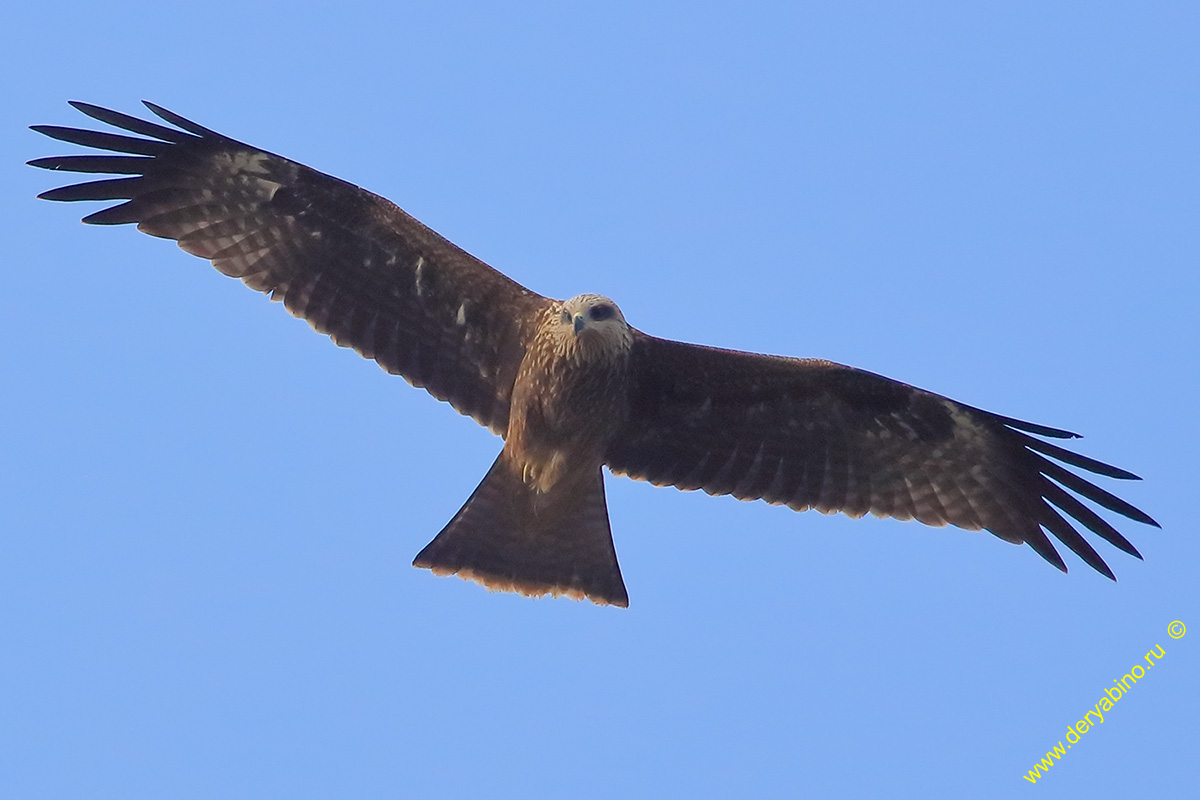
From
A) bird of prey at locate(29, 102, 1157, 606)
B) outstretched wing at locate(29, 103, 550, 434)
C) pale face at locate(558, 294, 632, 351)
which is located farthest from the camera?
outstretched wing at locate(29, 103, 550, 434)

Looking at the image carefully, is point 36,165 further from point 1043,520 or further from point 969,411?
point 1043,520

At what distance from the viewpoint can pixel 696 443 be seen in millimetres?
8039

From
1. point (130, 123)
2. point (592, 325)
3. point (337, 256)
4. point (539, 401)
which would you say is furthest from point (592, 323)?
point (130, 123)

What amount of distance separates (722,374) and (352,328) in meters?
2.17

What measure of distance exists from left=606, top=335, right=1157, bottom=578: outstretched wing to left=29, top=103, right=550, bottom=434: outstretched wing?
36.6 inches

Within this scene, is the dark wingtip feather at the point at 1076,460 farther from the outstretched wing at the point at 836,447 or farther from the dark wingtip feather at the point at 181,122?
the dark wingtip feather at the point at 181,122

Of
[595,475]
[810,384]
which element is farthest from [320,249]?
A: [810,384]

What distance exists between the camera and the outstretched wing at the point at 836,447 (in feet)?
25.5

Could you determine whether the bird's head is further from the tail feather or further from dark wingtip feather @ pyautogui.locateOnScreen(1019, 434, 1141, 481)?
dark wingtip feather @ pyautogui.locateOnScreen(1019, 434, 1141, 481)

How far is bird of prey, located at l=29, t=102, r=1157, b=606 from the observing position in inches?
300

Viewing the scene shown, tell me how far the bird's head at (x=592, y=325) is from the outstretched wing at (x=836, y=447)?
40cm

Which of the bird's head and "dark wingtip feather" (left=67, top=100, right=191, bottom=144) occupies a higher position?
"dark wingtip feather" (left=67, top=100, right=191, bottom=144)

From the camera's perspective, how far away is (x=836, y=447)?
804 centimetres

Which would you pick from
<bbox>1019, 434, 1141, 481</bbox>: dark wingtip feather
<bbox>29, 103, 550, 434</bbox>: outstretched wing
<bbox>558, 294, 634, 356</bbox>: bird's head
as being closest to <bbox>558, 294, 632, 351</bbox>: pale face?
<bbox>558, 294, 634, 356</bbox>: bird's head
